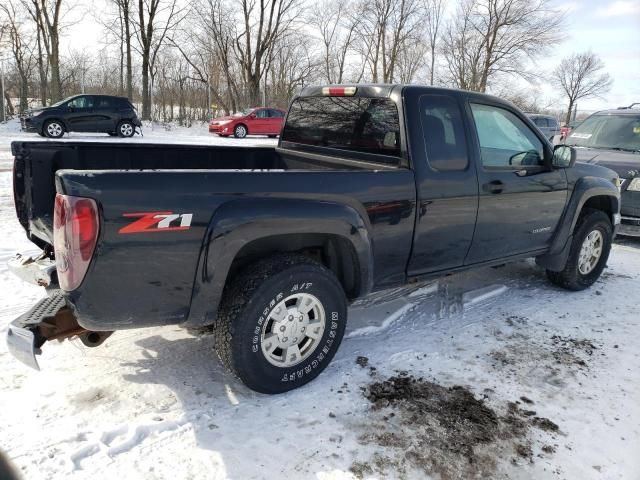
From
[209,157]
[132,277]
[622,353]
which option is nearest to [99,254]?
[132,277]

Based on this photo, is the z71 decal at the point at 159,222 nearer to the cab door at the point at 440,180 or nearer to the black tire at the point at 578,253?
the cab door at the point at 440,180

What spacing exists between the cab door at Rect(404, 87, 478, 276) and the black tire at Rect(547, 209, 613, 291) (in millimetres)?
1688

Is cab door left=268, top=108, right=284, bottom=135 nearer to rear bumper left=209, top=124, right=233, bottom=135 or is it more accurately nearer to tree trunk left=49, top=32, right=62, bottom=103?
rear bumper left=209, top=124, right=233, bottom=135

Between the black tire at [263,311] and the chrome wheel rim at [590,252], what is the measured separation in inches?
124

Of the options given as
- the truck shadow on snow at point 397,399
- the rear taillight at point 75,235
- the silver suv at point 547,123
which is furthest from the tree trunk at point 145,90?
the rear taillight at point 75,235

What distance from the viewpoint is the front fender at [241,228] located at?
8.26 ft

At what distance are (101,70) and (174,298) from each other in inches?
1391

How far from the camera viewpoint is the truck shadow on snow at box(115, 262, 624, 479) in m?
2.46

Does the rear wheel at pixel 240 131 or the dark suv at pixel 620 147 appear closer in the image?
the dark suv at pixel 620 147

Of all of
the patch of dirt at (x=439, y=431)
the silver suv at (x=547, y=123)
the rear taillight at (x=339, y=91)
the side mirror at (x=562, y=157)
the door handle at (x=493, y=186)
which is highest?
the silver suv at (x=547, y=123)

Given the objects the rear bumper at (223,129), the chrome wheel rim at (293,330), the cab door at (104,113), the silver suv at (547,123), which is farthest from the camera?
the silver suv at (547,123)

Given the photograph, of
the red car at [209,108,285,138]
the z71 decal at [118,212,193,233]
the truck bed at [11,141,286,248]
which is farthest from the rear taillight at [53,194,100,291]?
the red car at [209,108,285,138]

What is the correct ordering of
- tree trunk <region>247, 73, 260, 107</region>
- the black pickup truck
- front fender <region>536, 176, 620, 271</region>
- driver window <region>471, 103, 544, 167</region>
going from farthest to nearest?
1. tree trunk <region>247, 73, 260, 107</region>
2. front fender <region>536, 176, 620, 271</region>
3. driver window <region>471, 103, 544, 167</region>
4. the black pickup truck

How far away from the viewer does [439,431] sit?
2688mm
